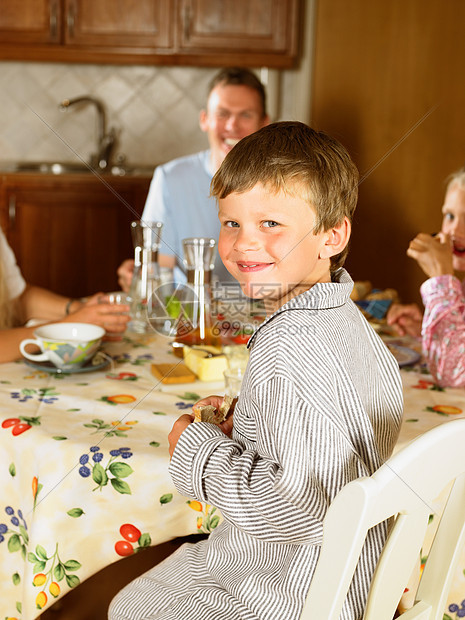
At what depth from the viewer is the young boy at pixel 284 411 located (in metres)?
0.66

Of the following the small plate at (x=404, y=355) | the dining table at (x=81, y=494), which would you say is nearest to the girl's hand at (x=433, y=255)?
the small plate at (x=404, y=355)

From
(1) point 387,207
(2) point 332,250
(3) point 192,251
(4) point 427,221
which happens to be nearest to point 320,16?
(1) point 387,207

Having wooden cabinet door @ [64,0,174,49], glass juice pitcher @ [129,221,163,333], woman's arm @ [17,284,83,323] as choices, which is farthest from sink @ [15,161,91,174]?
glass juice pitcher @ [129,221,163,333]

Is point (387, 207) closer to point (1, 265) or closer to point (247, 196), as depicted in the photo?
point (1, 265)

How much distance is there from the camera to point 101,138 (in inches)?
131

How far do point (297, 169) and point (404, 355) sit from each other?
0.65m

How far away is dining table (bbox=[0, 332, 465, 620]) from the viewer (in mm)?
853

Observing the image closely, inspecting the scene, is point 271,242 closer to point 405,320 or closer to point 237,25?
point 405,320

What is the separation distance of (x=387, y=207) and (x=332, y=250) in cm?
174

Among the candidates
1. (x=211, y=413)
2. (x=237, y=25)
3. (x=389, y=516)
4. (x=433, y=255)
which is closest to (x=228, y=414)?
(x=211, y=413)

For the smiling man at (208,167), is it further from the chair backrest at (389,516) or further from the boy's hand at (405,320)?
the chair backrest at (389,516)

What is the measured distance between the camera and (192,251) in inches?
50.5

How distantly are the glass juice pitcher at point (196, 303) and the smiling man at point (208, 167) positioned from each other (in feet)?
2.35

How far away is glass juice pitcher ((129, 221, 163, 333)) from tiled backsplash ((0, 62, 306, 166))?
206 cm
